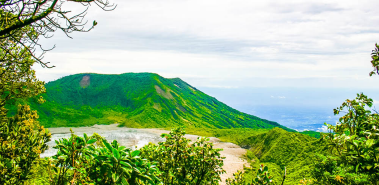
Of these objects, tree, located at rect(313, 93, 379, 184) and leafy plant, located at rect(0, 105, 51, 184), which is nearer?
tree, located at rect(313, 93, 379, 184)

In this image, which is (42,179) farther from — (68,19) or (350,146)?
(350,146)

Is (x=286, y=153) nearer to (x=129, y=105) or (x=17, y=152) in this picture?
(x=17, y=152)

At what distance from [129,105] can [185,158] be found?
493ft

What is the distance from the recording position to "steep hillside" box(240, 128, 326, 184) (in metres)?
36.9

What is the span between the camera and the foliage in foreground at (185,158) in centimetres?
766

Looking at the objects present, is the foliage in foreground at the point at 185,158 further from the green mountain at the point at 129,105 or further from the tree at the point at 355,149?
the green mountain at the point at 129,105

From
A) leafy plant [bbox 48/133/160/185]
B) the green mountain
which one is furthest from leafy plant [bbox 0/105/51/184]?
the green mountain

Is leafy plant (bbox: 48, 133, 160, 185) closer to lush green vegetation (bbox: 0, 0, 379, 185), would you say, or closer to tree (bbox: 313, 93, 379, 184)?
lush green vegetation (bbox: 0, 0, 379, 185)

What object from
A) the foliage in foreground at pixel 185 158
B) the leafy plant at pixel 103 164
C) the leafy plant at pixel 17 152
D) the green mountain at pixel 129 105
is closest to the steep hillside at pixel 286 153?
the foliage in foreground at pixel 185 158

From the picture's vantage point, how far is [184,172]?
7914mm

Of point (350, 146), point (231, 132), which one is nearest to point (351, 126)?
point (350, 146)

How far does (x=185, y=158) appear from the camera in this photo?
8.04 metres

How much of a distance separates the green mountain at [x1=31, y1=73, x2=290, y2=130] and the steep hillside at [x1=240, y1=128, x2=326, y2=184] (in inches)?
2874

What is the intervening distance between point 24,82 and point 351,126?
54.4 feet
